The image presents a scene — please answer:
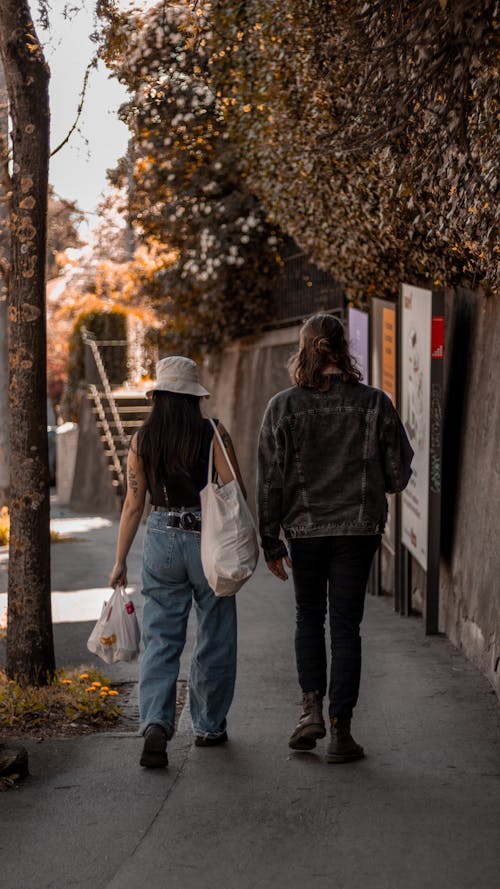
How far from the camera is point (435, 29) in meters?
6.18

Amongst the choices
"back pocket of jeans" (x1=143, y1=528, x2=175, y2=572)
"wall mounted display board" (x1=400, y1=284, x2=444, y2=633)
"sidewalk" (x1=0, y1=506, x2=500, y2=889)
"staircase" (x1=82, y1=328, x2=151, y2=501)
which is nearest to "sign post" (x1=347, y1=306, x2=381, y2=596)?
"wall mounted display board" (x1=400, y1=284, x2=444, y2=633)

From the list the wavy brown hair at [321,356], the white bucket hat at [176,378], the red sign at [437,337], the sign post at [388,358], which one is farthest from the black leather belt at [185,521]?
the sign post at [388,358]

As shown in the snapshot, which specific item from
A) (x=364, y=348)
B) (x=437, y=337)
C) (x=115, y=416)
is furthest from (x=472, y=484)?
(x=115, y=416)

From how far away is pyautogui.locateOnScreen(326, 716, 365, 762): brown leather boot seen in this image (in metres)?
5.51

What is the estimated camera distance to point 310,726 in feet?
18.5

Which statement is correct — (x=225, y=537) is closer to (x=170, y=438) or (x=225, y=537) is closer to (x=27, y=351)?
(x=170, y=438)

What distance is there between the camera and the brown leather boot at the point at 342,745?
551 cm

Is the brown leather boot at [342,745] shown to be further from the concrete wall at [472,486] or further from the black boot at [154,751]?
the concrete wall at [472,486]

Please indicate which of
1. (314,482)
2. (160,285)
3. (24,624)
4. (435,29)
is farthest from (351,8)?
(160,285)

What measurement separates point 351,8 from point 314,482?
12.0ft

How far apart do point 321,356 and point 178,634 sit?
138 centimetres

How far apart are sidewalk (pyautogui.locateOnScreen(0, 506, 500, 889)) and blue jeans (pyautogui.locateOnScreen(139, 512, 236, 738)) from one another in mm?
205

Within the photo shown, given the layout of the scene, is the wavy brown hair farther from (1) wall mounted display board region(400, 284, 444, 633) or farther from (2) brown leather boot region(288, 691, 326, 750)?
(1) wall mounted display board region(400, 284, 444, 633)

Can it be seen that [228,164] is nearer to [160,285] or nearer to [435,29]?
[160,285]
